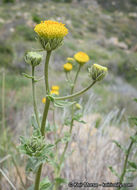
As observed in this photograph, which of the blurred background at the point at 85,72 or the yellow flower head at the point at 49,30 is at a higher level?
the yellow flower head at the point at 49,30

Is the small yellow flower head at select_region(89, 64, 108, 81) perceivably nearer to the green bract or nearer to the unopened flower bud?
the green bract

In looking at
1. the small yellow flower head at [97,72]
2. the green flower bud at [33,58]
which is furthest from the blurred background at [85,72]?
the small yellow flower head at [97,72]

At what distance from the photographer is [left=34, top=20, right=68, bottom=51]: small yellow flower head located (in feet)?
2.87

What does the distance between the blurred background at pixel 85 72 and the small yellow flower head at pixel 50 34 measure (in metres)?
0.09

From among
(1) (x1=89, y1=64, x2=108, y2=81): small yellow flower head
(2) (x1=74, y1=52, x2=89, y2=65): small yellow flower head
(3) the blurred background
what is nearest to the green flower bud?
(3) the blurred background

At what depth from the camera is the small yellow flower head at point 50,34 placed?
2.87ft

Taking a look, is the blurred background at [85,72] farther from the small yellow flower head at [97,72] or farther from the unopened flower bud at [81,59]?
the small yellow flower head at [97,72]

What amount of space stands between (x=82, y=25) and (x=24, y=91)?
15606 mm

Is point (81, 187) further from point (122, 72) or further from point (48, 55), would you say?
point (122, 72)

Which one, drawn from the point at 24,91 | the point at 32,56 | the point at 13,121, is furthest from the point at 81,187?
the point at 24,91

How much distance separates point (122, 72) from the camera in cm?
→ 983

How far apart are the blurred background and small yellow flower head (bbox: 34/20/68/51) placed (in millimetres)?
95

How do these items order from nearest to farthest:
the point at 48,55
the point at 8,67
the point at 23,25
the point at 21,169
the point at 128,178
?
the point at 48,55
the point at 128,178
the point at 21,169
the point at 8,67
the point at 23,25

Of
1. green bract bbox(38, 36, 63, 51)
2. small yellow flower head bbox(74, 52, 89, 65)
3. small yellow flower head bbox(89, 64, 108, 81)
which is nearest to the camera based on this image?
green bract bbox(38, 36, 63, 51)
